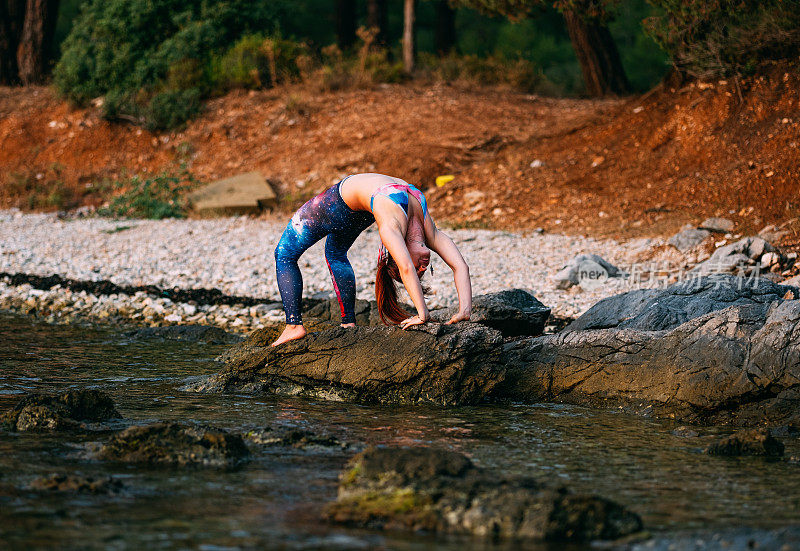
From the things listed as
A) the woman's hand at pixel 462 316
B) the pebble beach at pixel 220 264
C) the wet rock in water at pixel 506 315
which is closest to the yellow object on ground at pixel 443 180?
the pebble beach at pixel 220 264

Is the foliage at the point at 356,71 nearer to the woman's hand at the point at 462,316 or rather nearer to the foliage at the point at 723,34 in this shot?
the foliage at the point at 723,34

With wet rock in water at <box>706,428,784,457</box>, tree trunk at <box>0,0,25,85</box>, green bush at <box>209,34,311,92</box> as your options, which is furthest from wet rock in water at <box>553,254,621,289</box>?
tree trunk at <box>0,0,25,85</box>

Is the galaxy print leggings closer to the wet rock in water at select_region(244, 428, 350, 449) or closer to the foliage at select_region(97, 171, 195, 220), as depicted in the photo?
the wet rock in water at select_region(244, 428, 350, 449)

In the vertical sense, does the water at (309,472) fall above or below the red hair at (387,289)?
below

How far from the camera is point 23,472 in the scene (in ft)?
14.7

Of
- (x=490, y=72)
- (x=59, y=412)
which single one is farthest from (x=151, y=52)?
(x=59, y=412)

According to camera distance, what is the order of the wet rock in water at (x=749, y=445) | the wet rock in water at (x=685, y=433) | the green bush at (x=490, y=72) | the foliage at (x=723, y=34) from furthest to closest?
the green bush at (x=490, y=72)
the foliage at (x=723, y=34)
the wet rock in water at (x=685, y=433)
the wet rock in water at (x=749, y=445)

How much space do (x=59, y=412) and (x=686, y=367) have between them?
13.5ft

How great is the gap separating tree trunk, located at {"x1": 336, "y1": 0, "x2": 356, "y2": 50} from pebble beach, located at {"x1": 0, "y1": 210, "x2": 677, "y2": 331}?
29.9ft

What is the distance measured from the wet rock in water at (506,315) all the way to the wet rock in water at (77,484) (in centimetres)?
359

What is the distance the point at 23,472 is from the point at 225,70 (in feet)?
54.4

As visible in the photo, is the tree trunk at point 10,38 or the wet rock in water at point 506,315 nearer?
the wet rock in water at point 506,315

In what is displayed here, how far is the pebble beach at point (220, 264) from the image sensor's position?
34.2 feet

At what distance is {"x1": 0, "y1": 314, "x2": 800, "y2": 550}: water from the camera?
371 centimetres
